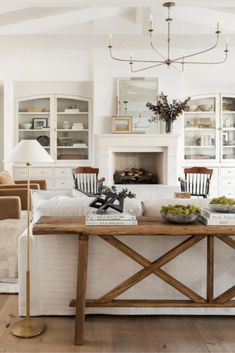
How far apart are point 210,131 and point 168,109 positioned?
1242mm

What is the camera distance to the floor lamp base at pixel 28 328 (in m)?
2.56

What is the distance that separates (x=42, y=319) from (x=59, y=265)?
38 centimetres

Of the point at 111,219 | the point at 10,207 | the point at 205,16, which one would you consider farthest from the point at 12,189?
the point at 205,16

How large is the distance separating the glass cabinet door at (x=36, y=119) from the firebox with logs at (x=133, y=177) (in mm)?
1440

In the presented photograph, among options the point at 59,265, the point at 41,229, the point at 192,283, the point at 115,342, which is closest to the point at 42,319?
the point at 59,265

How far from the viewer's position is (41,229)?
243cm

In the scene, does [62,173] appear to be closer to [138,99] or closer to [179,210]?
[138,99]

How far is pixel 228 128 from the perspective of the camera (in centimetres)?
797

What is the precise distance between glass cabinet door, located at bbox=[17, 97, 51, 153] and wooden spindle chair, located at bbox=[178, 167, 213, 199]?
8.92 feet

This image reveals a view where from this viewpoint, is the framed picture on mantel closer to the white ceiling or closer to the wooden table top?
the white ceiling

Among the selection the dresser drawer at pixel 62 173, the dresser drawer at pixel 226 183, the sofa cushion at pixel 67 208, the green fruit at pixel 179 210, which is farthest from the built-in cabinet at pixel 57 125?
the green fruit at pixel 179 210

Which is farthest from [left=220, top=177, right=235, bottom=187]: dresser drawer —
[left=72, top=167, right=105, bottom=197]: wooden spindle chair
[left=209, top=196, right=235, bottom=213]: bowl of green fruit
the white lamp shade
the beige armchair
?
the white lamp shade

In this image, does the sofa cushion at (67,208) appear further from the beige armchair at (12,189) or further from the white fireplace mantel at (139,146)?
the white fireplace mantel at (139,146)

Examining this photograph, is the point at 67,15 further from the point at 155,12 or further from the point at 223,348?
the point at 223,348
